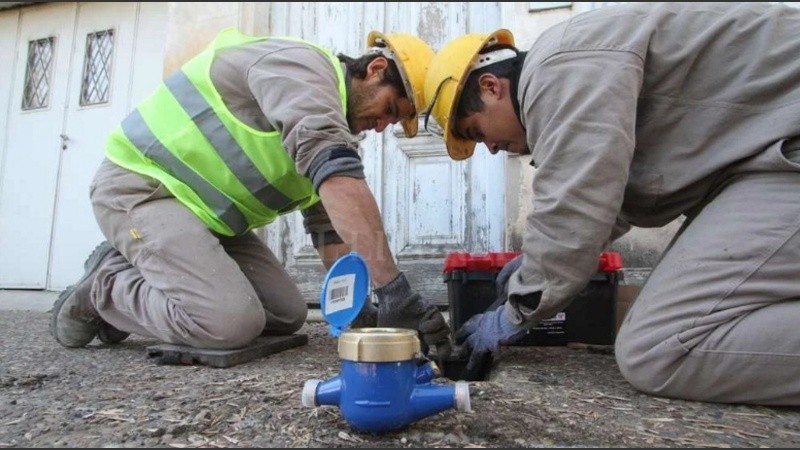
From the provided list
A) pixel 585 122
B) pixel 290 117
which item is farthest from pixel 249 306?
pixel 585 122

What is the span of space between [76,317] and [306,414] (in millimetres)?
1582

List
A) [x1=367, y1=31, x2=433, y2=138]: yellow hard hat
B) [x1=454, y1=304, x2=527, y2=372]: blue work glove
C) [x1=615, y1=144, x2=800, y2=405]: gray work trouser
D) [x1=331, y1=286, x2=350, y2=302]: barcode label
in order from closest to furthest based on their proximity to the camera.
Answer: [x1=331, y1=286, x2=350, y2=302]: barcode label, [x1=615, y1=144, x2=800, y2=405]: gray work trouser, [x1=454, y1=304, x2=527, y2=372]: blue work glove, [x1=367, y1=31, x2=433, y2=138]: yellow hard hat

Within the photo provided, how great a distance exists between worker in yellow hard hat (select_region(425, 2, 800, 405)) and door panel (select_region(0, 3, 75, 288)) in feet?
16.1

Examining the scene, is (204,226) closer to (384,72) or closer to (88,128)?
(384,72)

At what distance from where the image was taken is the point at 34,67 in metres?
5.45

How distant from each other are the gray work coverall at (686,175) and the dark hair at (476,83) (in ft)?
0.68

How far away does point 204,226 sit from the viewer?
2.32m

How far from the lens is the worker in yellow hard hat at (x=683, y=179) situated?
59.0 inches

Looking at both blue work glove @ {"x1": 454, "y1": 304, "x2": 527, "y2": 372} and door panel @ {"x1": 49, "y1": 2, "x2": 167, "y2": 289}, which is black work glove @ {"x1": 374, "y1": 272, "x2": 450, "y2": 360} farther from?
door panel @ {"x1": 49, "y1": 2, "x2": 167, "y2": 289}

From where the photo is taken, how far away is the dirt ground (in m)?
1.21

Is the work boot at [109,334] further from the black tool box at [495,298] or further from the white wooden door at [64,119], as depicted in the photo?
the white wooden door at [64,119]

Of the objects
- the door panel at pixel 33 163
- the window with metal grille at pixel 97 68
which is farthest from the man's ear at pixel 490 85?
the door panel at pixel 33 163

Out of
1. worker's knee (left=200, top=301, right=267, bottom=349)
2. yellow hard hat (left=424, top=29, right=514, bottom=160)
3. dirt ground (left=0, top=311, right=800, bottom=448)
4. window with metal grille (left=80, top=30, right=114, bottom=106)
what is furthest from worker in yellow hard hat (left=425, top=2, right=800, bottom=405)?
window with metal grille (left=80, top=30, right=114, bottom=106)

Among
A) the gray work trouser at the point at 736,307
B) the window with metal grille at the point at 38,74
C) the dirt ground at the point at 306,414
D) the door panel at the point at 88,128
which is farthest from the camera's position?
the window with metal grille at the point at 38,74
